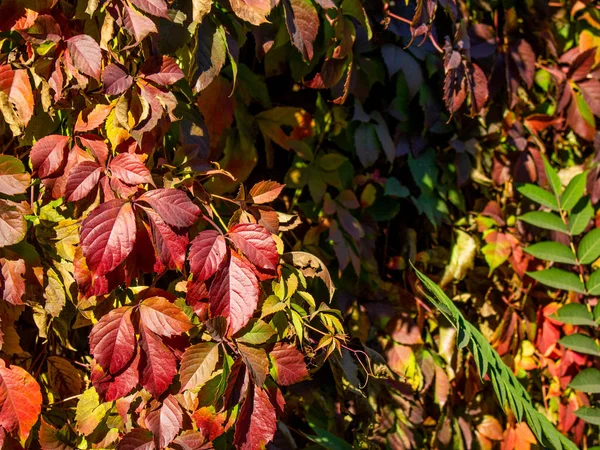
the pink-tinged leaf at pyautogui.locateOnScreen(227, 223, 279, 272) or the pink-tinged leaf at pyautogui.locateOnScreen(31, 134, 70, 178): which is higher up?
the pink-tinged leaf at pyautogui.locateOnScreen(31, 134, 70, 178)

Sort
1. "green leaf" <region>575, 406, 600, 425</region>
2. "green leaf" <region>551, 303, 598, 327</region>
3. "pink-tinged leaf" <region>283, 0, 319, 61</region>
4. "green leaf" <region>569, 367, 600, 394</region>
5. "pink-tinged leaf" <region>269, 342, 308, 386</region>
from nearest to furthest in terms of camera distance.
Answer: "pink-tinged leaf" <region>269, 342, 308, 386</region> < "pink-tinged leaf" <region>283, 0, 319, 61</region> < "green leaf" <region>575, 406, 600, 425</region> < "green leaf" <region>569, 367, 600, 394</region> < "green leaf" <region>551, 303, 598, 327</region>

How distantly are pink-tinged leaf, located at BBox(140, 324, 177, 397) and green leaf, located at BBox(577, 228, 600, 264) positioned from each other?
1.28m

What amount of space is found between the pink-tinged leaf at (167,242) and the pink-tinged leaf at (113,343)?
0.37 feet

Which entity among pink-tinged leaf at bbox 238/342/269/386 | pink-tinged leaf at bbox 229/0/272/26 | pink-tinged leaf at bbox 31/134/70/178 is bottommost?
pink-tinged leaf at bbox 238/342/269/386

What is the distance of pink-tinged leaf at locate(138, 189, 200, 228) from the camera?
3.23 feet

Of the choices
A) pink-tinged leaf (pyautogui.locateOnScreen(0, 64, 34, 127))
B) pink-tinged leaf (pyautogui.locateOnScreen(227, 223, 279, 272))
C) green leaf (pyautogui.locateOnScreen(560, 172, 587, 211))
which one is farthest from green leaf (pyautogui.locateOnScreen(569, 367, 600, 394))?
pink-tinged leaf (pyautogui.locateOnScreen(0, 64, 34, 127))

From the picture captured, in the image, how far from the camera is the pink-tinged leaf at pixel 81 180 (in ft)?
3.37

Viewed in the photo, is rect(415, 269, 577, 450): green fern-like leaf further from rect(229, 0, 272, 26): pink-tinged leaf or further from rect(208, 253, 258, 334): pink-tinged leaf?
rect(229, 0, 272, 26): pink-tinged leaf

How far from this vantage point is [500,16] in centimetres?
204

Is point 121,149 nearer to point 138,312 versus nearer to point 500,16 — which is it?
point 138,312

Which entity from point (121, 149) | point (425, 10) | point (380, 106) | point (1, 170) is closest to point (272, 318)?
point (121, 149)

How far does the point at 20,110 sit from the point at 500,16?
143 centimetres

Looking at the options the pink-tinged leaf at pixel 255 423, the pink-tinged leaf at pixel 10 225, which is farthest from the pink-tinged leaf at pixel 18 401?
the pink-tinged leaf at pixel 255 423

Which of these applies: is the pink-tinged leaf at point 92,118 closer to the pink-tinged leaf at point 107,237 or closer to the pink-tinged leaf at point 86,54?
the pink-tinged leaf at point 86,54
